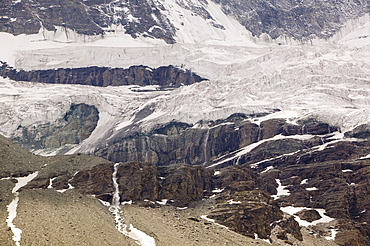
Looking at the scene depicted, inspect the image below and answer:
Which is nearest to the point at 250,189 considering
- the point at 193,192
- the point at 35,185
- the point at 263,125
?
the point at 193,192

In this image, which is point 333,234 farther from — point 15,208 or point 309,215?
point 15,208

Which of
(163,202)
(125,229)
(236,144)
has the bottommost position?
(236,144)

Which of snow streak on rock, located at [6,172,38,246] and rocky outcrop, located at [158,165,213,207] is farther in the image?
rocky outcrop, located at [158,165,213,207]

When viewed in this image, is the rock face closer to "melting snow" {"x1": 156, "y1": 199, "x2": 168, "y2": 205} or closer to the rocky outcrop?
the rocky outcrop

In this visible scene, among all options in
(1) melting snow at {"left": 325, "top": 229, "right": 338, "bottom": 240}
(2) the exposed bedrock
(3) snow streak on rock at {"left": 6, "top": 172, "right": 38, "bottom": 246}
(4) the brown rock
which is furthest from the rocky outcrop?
(2) the exposed bedrock

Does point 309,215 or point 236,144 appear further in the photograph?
Result: point 236,144

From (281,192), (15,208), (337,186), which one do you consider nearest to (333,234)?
(337,186)

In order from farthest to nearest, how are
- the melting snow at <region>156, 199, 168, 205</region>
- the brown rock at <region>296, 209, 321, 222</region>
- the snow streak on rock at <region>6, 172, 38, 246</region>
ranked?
the brown rock at <region>296, 209, 321, 222</region> < the melting snow at <region>156, 199, 168, 205</region> < the snow streak on rock at <region>6, 172, 38, 246</region>

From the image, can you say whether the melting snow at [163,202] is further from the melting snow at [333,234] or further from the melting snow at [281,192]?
the melting snow at [281,192]

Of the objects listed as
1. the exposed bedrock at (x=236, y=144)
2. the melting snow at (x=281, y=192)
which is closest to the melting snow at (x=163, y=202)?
the melting snow at (x=281, y=192)

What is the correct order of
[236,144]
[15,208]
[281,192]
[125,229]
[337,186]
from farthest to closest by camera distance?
[236,144] < [281,192] < [337,186] < [125,229] < [15,208]
